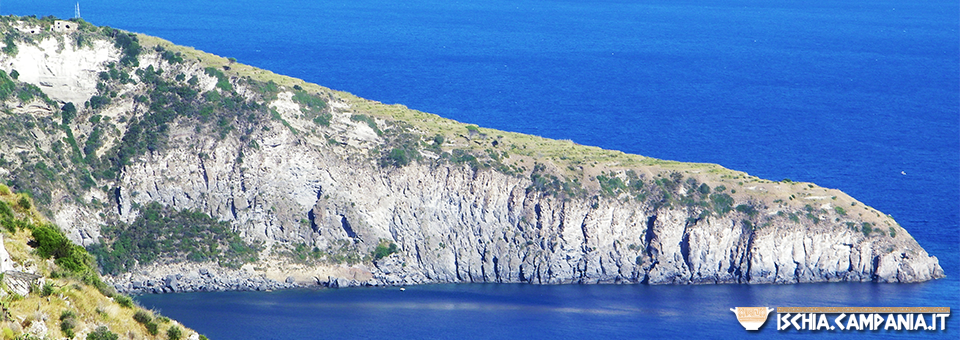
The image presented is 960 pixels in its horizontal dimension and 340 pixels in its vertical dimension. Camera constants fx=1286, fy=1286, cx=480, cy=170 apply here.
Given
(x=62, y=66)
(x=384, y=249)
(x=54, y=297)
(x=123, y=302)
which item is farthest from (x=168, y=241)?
(x=54, y=297)

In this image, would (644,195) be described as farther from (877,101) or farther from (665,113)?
(877,101)

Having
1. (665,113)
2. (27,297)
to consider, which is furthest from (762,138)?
(27,297)

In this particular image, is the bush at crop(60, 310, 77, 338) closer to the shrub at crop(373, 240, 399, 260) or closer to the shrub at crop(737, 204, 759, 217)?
the shrub at crop(373, 240, 399, 260)

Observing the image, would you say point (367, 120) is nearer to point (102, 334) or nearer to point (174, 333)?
point (174, 333)

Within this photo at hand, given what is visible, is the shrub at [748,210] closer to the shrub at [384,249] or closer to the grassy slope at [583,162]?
the grassy slope at [583,162]

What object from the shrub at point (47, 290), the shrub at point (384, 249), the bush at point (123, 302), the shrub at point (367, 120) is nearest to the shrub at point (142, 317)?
the bush at point (123, 302)

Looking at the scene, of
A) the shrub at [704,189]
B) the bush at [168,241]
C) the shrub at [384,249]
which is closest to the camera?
the bush at [168,241]

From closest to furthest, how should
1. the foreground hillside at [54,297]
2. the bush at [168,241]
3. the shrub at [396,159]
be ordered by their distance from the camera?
the foreground hillside at [54,297] → the bush at [168,241] → the shrub at [396,159]

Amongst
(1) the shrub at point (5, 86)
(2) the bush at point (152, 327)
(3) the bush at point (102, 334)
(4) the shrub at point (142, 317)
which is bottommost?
(3) the bush at point (102, 334)
